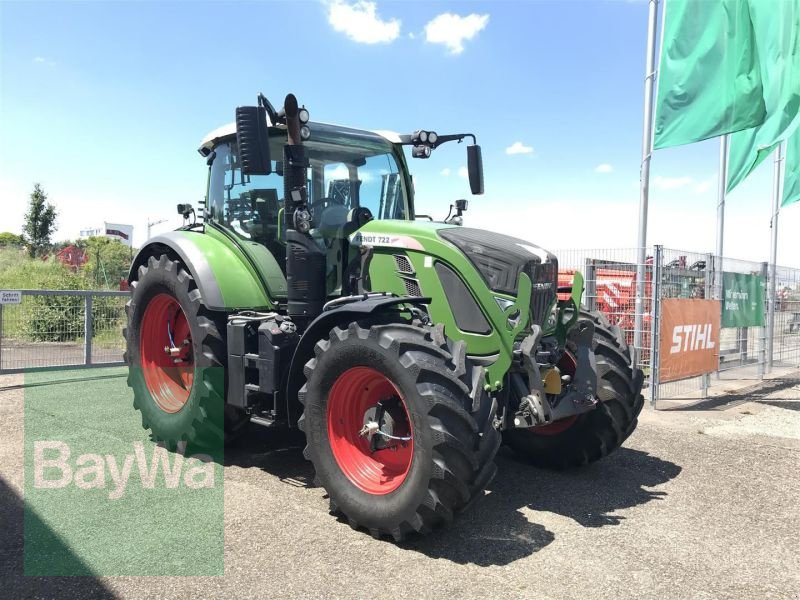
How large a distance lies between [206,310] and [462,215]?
7.79ft

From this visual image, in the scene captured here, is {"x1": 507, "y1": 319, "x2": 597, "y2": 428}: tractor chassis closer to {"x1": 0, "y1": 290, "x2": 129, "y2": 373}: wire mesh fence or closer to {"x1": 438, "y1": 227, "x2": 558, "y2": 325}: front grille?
{"x1": 438, "y1": 227, "x2": 558, "y2": 325}: front grille

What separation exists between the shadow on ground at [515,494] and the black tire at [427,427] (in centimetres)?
22

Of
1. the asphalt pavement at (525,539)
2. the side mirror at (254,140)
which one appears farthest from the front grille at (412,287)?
the asphalt pavement at (525,539)

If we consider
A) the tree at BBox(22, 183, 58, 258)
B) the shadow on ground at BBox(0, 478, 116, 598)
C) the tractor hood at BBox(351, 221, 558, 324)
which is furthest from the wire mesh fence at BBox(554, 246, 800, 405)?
the tree at BBox(22, 183, 58, 258)

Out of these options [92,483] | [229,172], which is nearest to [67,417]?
[92,483]

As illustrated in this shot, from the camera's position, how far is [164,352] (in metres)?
5.90

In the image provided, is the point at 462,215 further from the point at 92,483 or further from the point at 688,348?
the point at 688,348

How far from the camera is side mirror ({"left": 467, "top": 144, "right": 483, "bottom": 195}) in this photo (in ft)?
17.9

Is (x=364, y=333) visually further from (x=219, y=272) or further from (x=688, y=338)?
(x=688, y=338)

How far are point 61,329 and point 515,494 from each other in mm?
7652

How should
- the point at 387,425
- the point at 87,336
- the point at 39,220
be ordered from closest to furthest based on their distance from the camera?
1. the point at 387,425
2. the point at 87,336
3. the point at 39,220

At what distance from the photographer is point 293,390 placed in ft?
14.6

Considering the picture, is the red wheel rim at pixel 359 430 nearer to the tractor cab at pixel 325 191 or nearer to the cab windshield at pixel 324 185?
the tractor cab at pixel 325 191

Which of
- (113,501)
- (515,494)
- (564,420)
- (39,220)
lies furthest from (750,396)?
(39,220)
